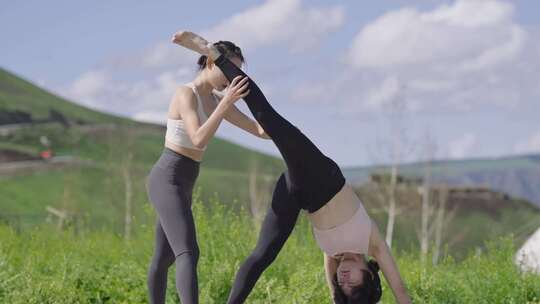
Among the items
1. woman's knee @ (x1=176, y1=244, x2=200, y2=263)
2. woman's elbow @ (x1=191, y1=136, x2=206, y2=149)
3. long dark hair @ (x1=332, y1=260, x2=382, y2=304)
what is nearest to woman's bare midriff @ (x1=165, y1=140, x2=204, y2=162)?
woman's elbow @ (x1=191, y1=136, x2=206, y2=149)

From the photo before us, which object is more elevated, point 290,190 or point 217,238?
point 290,190

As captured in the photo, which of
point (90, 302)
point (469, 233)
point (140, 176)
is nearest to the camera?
point (90, 302)

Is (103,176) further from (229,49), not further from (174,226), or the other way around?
(229,49)

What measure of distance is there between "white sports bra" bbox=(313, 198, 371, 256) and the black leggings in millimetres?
219

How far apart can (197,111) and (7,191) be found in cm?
6371

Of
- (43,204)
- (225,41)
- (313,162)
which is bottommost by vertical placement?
(43,204)

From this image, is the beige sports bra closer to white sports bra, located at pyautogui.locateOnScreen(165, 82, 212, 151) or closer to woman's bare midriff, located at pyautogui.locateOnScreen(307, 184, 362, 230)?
woman's bare midriff, located at pyautogui.locateOnScreen(307, 184, 362, 230)

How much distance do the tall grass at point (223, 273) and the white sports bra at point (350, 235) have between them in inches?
52.4

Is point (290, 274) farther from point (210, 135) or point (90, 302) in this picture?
point (210, 135)

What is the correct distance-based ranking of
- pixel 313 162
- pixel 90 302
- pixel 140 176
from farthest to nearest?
1. pixel 140 176
2. pixel 90 302
3. pixel 313 162

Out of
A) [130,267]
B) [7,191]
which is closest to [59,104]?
[7,191]

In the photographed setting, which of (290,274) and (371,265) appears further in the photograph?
(290,274)

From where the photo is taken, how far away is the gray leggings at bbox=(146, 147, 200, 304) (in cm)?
611

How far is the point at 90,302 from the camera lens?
28.2ft
